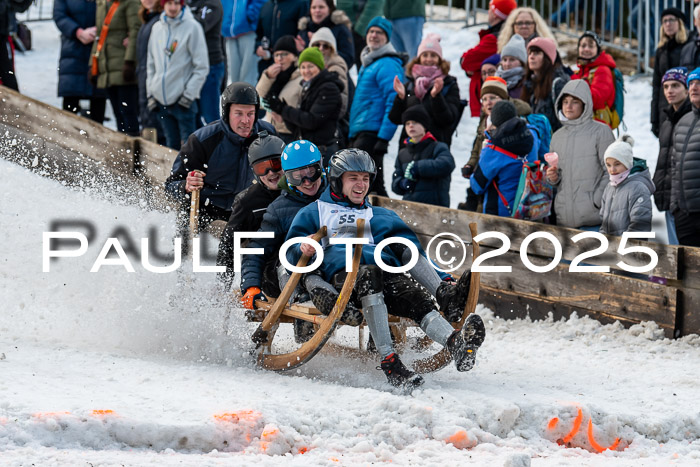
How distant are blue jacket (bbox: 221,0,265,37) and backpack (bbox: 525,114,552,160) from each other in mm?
4332

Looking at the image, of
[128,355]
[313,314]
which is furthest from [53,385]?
[313,314]

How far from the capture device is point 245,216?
7.67m

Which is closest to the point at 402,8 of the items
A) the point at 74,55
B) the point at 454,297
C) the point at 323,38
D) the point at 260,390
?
the point at 323,38

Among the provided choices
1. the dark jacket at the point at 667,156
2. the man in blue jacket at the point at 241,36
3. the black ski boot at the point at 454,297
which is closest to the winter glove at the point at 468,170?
the dark jacket at the point at 667,156

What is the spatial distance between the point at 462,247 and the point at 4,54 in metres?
5.64

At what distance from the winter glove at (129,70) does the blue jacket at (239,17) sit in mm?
1367

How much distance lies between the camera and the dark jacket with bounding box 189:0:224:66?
1205cm

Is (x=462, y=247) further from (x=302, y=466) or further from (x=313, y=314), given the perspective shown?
(x=302, y=466)

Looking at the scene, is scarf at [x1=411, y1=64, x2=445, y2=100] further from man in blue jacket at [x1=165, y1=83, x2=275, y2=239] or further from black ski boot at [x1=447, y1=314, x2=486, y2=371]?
black ski boot at [x1=447, y1=314, x2=486, y2=371]

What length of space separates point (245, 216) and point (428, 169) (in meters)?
2.34

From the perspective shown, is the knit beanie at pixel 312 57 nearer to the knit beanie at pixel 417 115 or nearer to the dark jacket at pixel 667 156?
the knit beanie at pixel 417 115

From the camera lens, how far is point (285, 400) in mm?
6020

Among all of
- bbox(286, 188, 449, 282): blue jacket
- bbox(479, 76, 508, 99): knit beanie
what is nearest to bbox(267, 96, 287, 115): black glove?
bbox(479, 76, 508, 99): knit beanie

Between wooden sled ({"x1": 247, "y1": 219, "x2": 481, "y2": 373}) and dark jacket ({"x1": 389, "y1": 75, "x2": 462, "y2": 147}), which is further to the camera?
dark jacket ({"x1": 389, "y1": 75, "x2": 462, "y2": 147})
